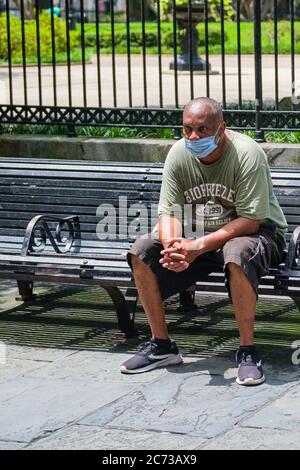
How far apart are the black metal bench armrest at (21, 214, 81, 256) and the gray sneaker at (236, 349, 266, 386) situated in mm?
1511

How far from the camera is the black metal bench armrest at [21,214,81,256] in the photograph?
6.83 m

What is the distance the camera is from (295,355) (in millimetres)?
6281

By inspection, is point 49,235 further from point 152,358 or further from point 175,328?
point 152,358

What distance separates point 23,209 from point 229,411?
8.53 feet

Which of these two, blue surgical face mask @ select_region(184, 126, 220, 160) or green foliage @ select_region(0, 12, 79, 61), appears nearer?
blue surgical face mask @ select_region(184, 126, 220, 160)

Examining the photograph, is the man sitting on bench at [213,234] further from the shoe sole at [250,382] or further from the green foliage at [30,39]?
the green foliage at [30,39]

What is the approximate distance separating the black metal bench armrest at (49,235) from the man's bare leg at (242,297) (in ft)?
4.73

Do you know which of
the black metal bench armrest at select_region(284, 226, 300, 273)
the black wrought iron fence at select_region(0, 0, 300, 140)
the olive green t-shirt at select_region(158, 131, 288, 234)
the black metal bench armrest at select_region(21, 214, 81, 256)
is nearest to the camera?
the olive green t-shirt at select_region(158, 131, 288, 234)

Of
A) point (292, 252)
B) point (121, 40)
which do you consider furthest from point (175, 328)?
point (121, 40)

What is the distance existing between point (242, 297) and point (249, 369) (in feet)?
1.18

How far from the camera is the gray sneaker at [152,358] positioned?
613cm

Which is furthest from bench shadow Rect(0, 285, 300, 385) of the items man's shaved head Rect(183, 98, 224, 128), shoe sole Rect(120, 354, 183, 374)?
man's shaved head Rect(183, 98, 224, 128)

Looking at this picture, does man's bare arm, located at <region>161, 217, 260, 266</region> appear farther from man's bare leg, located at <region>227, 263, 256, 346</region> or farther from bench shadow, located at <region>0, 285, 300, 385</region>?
bench shadow, located at <region>0, 285, 300, 385</region>

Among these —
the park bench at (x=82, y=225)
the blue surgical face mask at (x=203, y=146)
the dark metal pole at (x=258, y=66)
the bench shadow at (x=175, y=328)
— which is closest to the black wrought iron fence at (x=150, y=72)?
the dark metal pole at (x=258, y=66)
